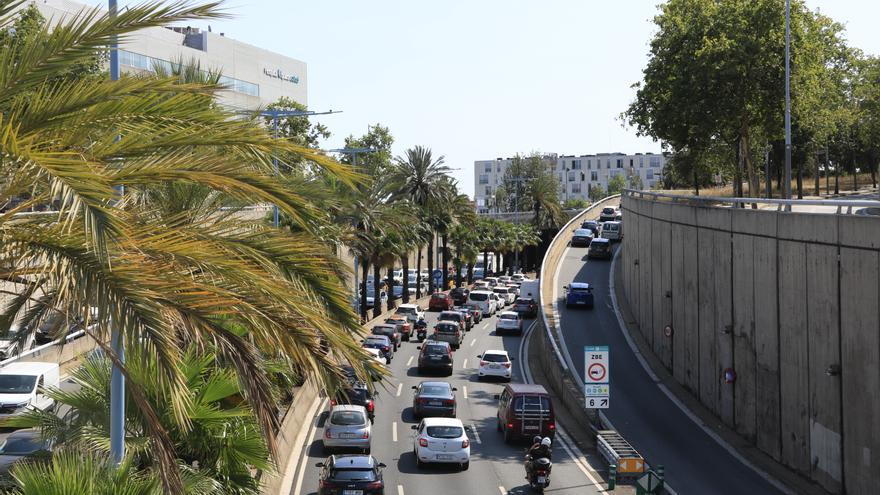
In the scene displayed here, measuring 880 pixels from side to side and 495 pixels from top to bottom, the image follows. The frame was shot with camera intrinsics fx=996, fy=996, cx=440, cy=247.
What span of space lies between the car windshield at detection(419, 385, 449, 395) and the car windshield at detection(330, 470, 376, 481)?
36.7 ft

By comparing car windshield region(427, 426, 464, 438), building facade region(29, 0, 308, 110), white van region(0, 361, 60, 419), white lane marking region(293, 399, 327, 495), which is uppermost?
building facade region(29, 0, 308, 110)

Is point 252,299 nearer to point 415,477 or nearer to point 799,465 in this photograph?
point 415,477

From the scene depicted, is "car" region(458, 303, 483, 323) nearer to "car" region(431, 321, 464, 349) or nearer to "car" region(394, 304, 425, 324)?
"car" region(394, 304, 425, 324)

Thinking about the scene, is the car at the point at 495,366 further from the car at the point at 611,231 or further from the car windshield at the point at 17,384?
the car at the point at 611,231

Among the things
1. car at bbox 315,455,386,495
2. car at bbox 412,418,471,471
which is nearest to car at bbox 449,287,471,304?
car at bbox 412,418,471,471

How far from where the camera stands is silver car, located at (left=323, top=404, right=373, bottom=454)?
1043 inches

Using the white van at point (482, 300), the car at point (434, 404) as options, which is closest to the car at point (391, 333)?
the car at point (434, 404)

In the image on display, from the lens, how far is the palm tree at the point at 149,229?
6551 millimetres

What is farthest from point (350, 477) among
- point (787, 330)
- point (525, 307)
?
point (525, 307)

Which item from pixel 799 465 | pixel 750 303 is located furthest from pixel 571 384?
pixel 799 465

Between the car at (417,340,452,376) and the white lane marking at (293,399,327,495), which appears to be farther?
the car at (417,340,452,376)

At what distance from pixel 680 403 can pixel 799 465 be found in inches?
429

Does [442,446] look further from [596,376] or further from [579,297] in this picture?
[579,297]

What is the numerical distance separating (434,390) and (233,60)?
228 feet
